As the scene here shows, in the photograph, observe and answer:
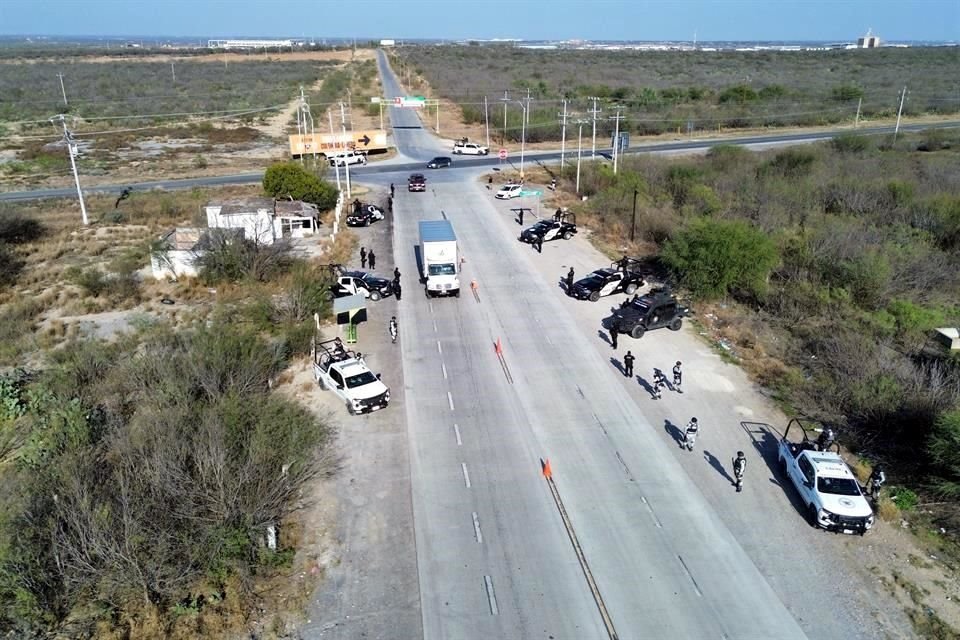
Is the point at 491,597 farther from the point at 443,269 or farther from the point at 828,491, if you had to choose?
the point at 443,269

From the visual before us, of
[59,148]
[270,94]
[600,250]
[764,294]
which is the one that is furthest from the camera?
[270,94]

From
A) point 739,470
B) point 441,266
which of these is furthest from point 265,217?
point 739,470

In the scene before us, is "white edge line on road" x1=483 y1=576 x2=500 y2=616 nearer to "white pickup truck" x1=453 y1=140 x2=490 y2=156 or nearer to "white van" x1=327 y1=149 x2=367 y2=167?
"white van" x1=327 y1=149 x2=367 y2=167

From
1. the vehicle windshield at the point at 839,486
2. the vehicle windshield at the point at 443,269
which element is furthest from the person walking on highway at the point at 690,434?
the vehicle windshield at the point at 443,269

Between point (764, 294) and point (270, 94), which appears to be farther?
point (270, 94)

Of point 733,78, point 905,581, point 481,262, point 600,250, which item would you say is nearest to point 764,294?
point 600,250

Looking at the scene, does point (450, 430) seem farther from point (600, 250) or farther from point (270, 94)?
point (270, 94)
